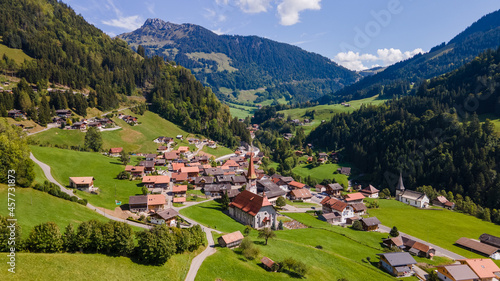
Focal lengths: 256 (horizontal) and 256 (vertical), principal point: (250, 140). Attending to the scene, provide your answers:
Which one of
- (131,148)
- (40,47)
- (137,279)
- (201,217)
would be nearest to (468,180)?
(201,217)

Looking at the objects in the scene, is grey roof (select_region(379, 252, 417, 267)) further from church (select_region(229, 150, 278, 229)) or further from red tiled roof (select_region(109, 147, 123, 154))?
red tiled roof (select_region(109, 147, 123, 154))

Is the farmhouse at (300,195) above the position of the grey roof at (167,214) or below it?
below

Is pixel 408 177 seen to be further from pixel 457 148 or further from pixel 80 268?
pixel 80 268

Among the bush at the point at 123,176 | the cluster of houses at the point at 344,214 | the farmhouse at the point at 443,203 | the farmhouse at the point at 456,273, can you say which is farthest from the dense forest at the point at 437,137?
the bush at the point at 123,176

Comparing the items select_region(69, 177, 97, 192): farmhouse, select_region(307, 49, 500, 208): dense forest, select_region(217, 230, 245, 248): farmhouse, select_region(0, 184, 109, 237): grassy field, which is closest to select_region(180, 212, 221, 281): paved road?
select_region(217, 230, 245, 248): farmhouse

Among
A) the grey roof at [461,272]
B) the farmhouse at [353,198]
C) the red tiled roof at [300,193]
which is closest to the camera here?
the grey roof at [461,272]

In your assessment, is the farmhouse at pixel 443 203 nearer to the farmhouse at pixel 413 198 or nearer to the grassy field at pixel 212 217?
the farmhouse at pixel 413 198

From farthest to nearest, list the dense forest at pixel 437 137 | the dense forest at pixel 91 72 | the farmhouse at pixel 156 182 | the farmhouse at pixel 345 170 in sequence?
the farmhouse at pixel 345 170, the dense forest at pixel 91 72, the dense forest at pixel 437 137, the farmhouse at pixel 156 182
